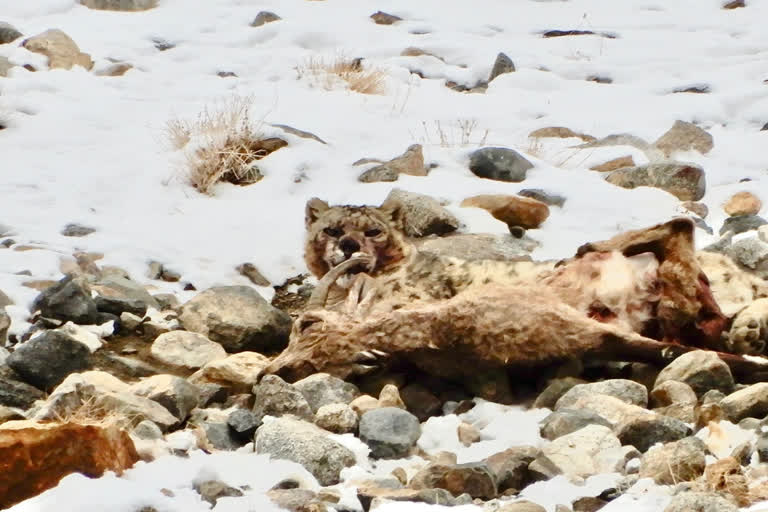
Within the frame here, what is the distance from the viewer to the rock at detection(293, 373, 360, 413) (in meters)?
6.08

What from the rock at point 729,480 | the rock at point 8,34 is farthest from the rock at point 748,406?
the rock at point 8,34

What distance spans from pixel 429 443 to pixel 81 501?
1.63 m

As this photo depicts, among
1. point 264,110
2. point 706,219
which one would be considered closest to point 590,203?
point 706,219

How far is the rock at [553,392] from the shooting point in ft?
19.3

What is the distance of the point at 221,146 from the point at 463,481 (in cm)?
699

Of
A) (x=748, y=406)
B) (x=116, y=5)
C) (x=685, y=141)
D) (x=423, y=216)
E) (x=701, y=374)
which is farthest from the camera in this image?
(x=116, y=5)

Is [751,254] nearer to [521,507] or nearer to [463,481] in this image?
[463,481]

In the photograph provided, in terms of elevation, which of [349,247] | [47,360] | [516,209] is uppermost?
[47,360]

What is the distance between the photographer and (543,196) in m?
10.8

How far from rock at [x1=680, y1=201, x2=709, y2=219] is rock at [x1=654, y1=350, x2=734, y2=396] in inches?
171

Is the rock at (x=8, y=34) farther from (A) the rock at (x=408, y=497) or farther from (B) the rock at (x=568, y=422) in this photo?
(A) the rock at (x=408, y=497)

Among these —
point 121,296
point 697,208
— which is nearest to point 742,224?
point 697,208

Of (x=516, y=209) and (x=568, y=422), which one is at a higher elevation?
(x=568, y=422)

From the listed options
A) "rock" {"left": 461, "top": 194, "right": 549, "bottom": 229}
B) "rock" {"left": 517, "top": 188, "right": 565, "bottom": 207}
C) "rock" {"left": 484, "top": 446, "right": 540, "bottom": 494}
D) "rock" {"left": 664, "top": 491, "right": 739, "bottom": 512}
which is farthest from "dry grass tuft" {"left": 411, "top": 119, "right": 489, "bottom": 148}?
"rock" {"left": 664, "top": 491, "right": 739, "bottom": 512}
